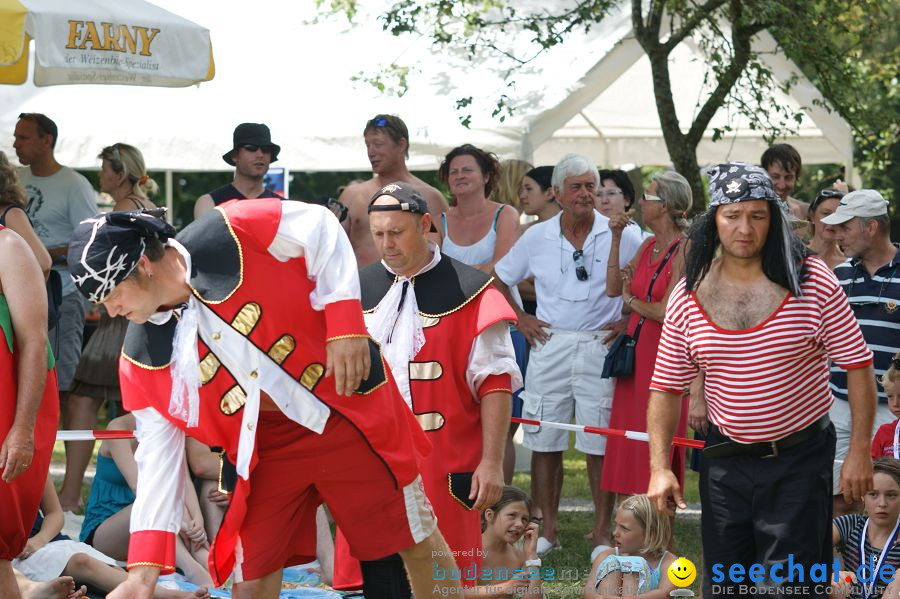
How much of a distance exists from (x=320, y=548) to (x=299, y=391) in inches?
121

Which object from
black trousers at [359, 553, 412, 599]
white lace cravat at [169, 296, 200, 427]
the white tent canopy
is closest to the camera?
white lace cravat at [169, 296, 200, 427]

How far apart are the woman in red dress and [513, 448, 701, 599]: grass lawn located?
445 mm

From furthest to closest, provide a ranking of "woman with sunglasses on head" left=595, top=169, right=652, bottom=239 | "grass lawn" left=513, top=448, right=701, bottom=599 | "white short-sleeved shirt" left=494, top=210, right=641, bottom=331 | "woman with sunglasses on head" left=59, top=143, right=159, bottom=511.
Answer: "woman with sunglasses on head" left=595, top=169, right=652, bottom=239
"woman with sunglasses on head" left=59, top=143, right=159, bottom=511
"white short-sleeved shirt" left=494, top=210, right=641, bottom=331
"grass lawn" left=513, top=448, right=701, bottom=599

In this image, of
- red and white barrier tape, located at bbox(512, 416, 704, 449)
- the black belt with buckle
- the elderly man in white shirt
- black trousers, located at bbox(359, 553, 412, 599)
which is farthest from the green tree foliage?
black trousers, located at bbox(359, 553, 412, 599)

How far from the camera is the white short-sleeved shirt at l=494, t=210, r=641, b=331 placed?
7387 millimetres

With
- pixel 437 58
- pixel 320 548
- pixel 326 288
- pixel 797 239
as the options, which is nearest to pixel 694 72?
pixel 437 58

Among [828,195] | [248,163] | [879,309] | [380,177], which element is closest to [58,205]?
[248,163]

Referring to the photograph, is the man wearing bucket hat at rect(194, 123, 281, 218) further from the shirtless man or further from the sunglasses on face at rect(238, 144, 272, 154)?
the shirtless man

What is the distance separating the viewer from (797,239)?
4.21m

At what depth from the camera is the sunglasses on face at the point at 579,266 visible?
739 cm

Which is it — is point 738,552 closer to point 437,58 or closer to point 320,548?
point 320,548

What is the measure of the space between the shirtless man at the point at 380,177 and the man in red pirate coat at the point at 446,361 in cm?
286

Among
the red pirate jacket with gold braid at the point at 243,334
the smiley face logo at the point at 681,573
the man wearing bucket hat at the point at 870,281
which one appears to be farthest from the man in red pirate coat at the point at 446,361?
the man wearing bucket hat at the point at 870,281

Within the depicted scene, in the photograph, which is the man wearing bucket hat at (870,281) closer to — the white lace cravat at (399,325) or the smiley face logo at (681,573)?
the smiley face logo at (681,573)
